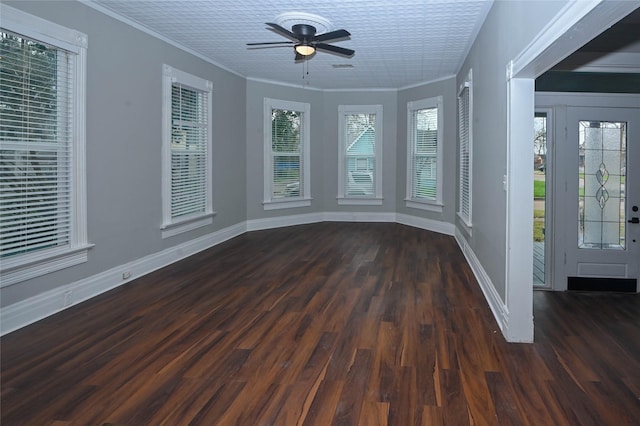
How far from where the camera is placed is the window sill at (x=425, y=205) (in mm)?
8234

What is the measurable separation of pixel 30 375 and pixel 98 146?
2.33 metres

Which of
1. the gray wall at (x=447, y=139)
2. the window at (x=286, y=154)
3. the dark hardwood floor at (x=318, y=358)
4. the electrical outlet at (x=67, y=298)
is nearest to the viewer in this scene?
the dark hardwood floor at (x=318, y=358)

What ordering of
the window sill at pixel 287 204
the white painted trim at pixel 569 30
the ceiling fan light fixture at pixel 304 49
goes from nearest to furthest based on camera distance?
the white painted trim at pixel 569 30
the ceiling fan light fixture at pixel 304 49
the window sill at pixel 287 204

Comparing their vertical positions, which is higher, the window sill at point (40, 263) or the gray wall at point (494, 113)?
the gray wall at point (494, 113)

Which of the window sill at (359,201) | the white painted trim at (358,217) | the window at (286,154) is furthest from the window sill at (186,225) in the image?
the window sill at (359,201)

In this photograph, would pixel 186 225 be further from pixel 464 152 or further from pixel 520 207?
pixel 520 207

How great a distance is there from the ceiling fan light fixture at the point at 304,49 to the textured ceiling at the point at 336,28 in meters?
0.33

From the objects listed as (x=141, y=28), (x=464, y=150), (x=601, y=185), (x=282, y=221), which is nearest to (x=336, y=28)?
(x=141, y=28)

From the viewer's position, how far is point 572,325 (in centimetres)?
356

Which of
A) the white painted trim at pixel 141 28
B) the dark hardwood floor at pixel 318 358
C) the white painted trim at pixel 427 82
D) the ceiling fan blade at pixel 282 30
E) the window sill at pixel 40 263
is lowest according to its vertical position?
the dark hardwood floor at pixel 318 358

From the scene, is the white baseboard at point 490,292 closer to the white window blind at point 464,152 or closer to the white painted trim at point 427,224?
the white window blind at point 464,152

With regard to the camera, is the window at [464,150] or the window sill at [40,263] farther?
the window at [464,150]

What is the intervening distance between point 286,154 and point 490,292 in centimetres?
557

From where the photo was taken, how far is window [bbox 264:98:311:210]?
27.9ft
